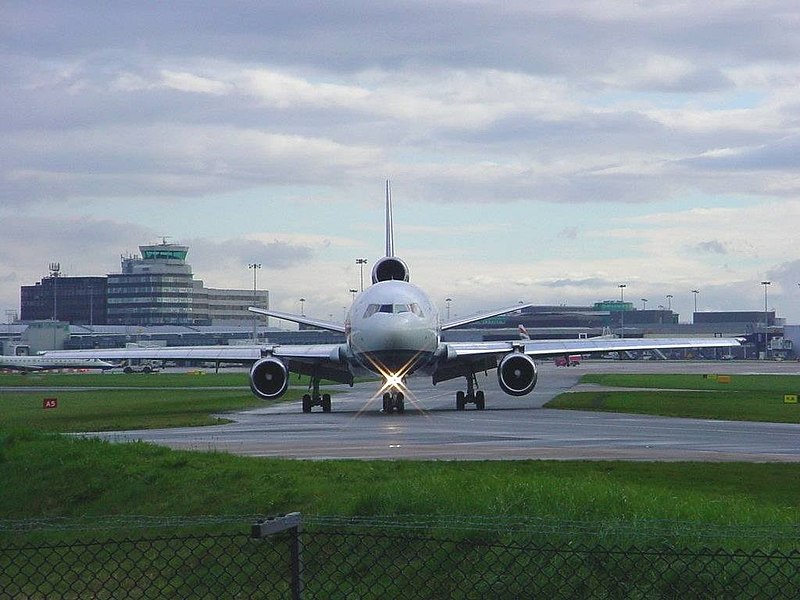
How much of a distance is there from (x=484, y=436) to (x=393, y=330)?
13.9 meters

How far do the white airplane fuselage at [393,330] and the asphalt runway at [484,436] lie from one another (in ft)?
7.48

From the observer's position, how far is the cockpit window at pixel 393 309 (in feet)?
166

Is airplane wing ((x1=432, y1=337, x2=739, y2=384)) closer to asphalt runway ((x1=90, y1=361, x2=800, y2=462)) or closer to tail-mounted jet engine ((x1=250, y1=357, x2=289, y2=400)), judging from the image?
asphalt runway ((x1=90, y1=361, x2=800, y2=462))

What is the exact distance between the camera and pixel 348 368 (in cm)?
5656

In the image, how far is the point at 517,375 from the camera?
54.2 metres

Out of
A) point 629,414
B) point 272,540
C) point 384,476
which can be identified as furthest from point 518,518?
point 629,414

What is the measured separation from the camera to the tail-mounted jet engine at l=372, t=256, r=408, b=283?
60062mm

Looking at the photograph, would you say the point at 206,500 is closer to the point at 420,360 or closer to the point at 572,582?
the point at 572,582

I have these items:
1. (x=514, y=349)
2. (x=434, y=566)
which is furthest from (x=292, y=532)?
(x=514, y=349)

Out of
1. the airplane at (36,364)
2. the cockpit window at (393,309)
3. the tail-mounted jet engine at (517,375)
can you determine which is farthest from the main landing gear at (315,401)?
the airplane at (36,364)

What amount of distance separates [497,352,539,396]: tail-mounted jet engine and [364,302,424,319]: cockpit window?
16.7 feet

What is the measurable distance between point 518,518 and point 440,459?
13644 mm

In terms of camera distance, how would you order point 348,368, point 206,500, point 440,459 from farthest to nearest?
point 348,368 < point 440,459 < point 206,500

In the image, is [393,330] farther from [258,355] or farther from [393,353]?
[258,355]
